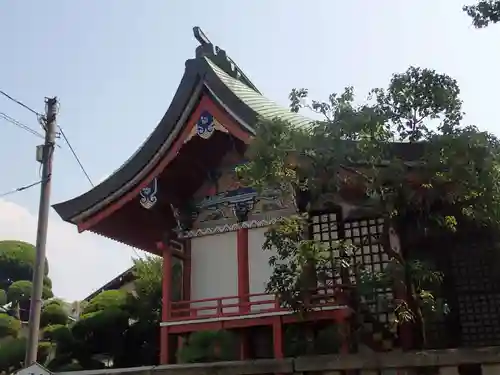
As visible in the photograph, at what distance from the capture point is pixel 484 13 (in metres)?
7.99

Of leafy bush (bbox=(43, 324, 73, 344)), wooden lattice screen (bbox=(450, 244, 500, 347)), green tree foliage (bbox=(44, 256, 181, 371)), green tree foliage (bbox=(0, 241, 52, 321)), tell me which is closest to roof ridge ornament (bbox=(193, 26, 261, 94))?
wooden lattice screen (bbox=(450, 244, 500, 347))

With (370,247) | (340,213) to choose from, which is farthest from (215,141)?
(370,247)

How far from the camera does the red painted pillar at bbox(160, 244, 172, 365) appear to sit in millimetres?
12320

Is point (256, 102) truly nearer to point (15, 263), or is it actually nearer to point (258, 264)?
point (258, 264)

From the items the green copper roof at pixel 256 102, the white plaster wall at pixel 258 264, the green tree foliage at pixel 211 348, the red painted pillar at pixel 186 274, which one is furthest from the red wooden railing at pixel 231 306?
the green copper roof at pixel 256 102

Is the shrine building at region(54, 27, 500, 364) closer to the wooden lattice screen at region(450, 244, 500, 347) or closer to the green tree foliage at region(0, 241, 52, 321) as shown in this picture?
the wooden lattice screen at region(450, 244, 500, 347)

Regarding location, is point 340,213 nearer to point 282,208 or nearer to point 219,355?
point 282,208

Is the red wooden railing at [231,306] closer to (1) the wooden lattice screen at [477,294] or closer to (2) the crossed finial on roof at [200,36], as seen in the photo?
(1) the wooden lattice screen at [477,294]

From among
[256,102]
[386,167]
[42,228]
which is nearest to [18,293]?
[42,228]

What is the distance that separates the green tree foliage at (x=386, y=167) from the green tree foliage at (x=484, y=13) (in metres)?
0.82

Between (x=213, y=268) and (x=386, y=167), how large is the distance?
583 centimetres

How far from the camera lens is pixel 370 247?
11586mm

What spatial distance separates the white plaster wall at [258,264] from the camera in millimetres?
12211

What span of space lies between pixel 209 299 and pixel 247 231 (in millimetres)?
1637
